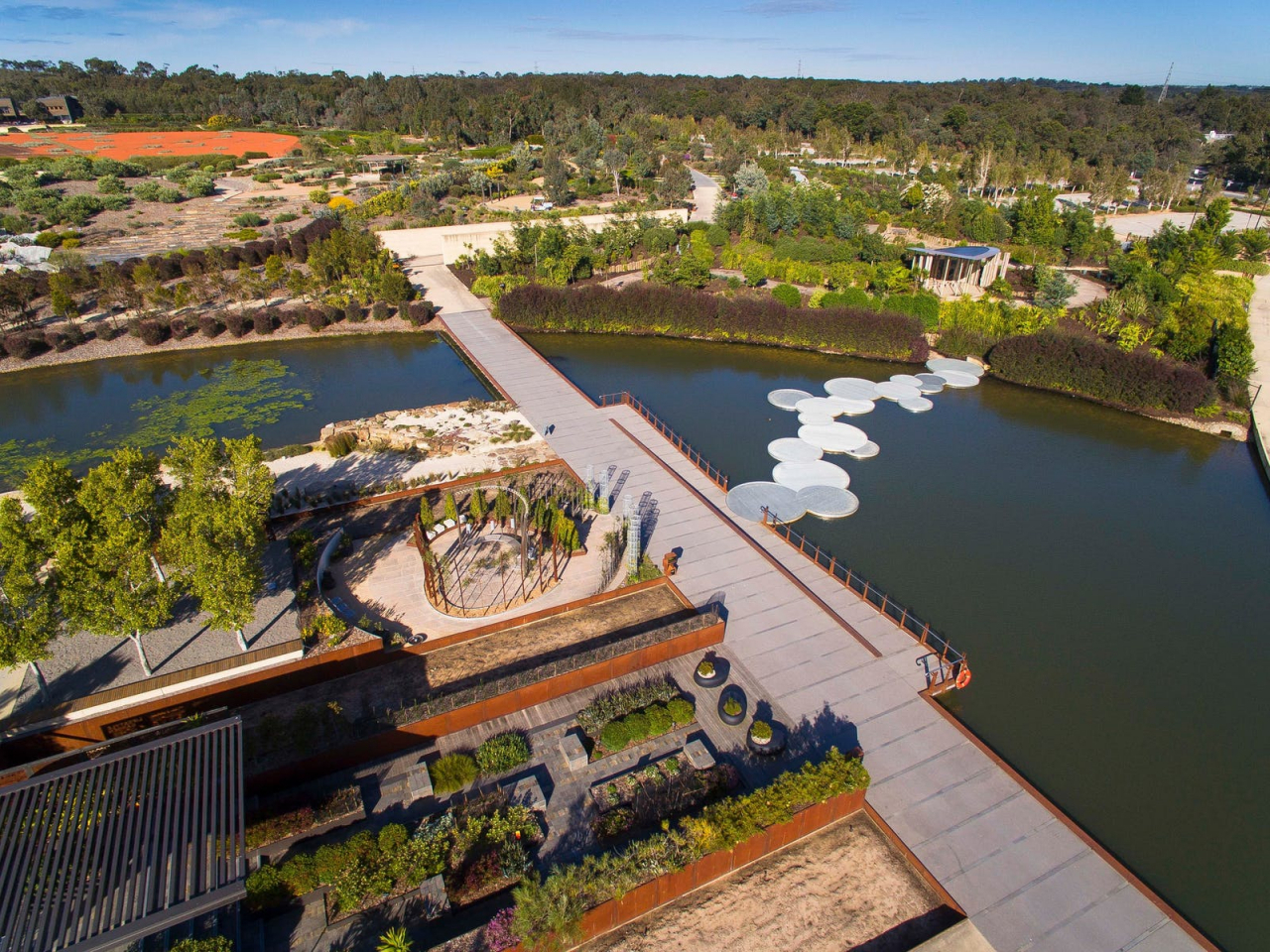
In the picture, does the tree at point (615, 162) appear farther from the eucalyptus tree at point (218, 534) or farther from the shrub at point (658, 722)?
the shrub at point (658, 722)

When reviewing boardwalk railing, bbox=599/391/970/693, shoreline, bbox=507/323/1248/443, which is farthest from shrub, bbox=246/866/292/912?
shoreline, bbox=507/323/1248/443

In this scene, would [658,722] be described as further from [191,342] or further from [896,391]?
[191,342]

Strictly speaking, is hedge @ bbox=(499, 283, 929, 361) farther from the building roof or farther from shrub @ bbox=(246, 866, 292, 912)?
shrub @ bbox=(246, 866, 292, 912)

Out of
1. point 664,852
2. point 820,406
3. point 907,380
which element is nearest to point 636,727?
point 664,852

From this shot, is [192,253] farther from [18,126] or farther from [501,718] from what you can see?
[18,126]

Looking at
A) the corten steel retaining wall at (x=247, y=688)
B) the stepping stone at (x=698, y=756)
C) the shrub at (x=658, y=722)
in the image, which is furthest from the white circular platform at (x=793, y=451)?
the stepping stone at (x=698, y=756)

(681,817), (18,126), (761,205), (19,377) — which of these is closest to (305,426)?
(19,377)

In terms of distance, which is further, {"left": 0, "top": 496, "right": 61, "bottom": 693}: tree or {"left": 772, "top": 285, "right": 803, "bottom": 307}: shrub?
{"left": 772, "top": 285, "right": 803, "bottom": 307}: shrub
